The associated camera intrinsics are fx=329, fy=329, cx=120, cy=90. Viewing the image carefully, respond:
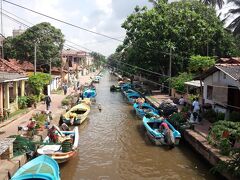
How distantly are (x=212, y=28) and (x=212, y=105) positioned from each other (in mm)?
21456

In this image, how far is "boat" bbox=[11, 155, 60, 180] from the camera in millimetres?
12156

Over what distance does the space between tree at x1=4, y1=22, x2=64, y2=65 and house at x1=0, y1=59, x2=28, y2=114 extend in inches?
485

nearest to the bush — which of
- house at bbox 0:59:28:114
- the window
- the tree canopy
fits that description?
the window

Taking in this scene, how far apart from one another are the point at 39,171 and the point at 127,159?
21.3 feet

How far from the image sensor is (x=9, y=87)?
26922 mm

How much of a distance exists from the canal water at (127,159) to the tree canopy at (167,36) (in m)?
17.8

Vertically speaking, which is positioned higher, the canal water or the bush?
the bush

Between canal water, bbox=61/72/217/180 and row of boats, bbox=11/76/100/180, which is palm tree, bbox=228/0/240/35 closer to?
canal water, bbox=61/72/217/180

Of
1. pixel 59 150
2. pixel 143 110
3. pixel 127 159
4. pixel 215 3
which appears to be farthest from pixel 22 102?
pixel 215 3

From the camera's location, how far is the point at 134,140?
72.2 feet

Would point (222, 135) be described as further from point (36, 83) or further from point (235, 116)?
point (36, 83)

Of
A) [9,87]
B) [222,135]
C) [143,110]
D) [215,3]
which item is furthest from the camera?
[215,3]

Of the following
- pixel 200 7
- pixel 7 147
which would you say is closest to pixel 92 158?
pixel 7 147

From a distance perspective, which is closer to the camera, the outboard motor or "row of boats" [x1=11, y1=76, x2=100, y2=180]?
"row of boats" [x1=11, y1=76, x2=100, y2=180]
